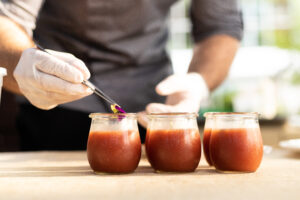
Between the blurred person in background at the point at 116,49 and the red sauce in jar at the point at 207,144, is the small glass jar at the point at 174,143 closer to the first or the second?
the red sauce in jar at the point at 207,144

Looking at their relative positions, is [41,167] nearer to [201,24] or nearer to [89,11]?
[89,11]

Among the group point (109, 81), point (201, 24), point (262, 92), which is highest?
point (201, 24)

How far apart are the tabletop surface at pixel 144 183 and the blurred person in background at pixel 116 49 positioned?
0.49 meters

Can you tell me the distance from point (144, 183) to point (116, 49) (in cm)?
104

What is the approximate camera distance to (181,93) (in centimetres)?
166

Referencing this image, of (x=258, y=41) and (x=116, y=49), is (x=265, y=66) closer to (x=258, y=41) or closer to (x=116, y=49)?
(x=258, y=41)

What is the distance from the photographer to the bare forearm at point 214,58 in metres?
1.99

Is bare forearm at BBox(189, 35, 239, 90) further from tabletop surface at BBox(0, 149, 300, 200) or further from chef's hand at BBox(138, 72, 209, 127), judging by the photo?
tabletop surface at BBox(0, 149, 300, 200)

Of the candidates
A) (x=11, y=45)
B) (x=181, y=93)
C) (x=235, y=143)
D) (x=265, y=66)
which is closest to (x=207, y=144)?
(x=235, y=143)

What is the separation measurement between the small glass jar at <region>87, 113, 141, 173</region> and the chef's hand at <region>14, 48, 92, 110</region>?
0.46 feet

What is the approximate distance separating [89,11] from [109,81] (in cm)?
32

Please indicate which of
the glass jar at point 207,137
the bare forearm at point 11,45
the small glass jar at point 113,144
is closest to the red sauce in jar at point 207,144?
the glass jar at point 207,137

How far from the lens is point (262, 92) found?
13.0ft

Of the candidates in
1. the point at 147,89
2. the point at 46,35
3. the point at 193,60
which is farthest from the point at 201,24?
the point at 46,35
